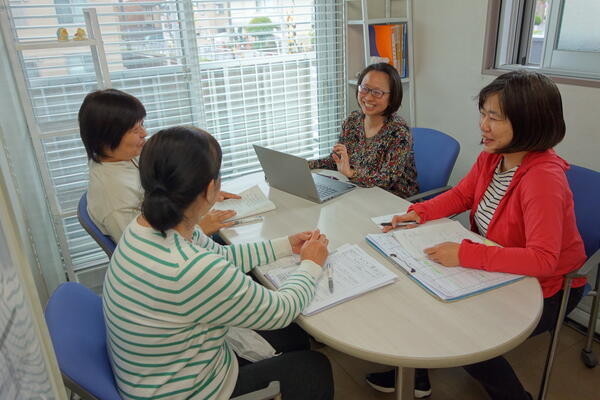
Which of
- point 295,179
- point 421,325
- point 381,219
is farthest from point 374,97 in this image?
point 421,325

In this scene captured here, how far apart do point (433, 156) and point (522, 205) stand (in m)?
0.91

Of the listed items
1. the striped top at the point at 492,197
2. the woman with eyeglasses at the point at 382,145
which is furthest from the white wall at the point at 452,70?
the striped top at the point at 492,197

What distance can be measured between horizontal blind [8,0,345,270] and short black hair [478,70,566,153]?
1724 mm

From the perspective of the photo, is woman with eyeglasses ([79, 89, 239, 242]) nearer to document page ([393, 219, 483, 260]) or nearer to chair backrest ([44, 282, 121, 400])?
chair backrest ([44, 282, 121, 400])

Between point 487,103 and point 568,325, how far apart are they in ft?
4.62

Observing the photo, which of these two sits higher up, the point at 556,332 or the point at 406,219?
the point at 406,219

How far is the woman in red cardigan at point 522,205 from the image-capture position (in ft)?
4.12

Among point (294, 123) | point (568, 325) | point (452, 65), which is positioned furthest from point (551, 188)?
point (294, 123)

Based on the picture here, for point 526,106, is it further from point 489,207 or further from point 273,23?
point 273,23

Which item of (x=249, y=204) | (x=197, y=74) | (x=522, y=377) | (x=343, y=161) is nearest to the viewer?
(x=249, y=204)

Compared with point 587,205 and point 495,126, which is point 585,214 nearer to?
point 587,205

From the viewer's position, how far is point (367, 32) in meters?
2.68

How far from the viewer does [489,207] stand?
5.12 ft

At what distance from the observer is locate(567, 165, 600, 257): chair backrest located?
1625 mm
